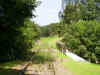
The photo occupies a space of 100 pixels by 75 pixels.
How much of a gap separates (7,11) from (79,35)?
68.2ft

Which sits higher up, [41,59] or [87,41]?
[87,41]

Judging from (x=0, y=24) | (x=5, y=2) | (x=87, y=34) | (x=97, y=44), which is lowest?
(x=97, y=44)

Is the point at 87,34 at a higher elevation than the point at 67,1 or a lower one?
lower

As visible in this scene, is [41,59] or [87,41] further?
[87,41]

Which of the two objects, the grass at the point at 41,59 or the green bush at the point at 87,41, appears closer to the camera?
the grass at the point at 41,59

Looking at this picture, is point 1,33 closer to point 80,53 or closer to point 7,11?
point 7,11

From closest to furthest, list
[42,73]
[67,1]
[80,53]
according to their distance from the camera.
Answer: [42,73]
[80,53]
[67,1]

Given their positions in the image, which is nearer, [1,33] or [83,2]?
[1,33]

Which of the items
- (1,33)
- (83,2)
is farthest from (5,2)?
(83,2)

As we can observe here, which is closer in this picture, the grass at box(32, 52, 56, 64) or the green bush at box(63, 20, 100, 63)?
the grass at box(32, 52, 56, 64)

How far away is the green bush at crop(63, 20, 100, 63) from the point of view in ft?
81.4

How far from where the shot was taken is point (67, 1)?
186 ft

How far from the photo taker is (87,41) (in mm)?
25875

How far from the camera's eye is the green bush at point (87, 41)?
24797 millimetres
